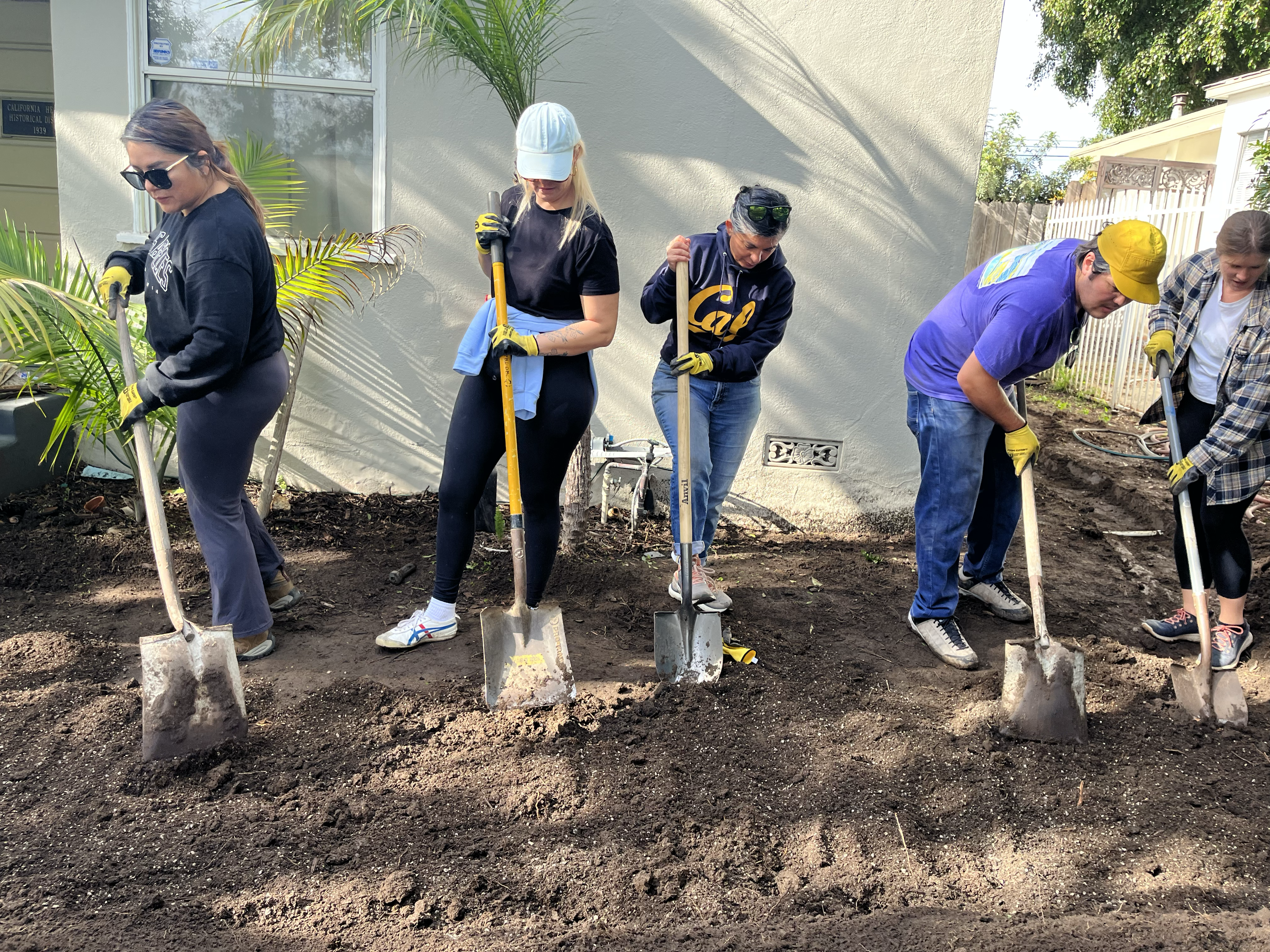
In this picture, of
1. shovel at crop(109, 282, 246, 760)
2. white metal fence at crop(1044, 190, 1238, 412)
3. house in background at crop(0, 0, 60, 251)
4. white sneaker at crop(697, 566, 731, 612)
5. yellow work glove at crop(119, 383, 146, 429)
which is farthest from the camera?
white metal fence at crop(1044, 190, 1238, 412)

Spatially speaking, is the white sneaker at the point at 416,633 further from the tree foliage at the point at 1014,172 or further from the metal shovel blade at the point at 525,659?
the tree foliage at the point at 1014,172

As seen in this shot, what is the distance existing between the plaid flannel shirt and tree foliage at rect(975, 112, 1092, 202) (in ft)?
82.6

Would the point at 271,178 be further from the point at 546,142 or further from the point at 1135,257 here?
the point at 1135,257

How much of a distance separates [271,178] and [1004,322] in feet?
12.4

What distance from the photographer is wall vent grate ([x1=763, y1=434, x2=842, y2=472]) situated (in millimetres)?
5020

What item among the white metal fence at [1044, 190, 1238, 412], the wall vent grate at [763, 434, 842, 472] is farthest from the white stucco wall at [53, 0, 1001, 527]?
the white metal fence at [1044, 190, 1238, 412]

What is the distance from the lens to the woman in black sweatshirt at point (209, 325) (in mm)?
2697

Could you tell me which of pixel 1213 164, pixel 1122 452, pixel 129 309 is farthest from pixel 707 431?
pixel 1213 164

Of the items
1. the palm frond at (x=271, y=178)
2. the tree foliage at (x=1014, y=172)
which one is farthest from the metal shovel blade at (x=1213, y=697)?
the tree foliage at (x=1014, y=172)

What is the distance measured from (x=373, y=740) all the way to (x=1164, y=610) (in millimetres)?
3832

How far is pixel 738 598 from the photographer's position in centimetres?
416

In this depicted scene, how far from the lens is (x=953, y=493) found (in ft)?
11.6

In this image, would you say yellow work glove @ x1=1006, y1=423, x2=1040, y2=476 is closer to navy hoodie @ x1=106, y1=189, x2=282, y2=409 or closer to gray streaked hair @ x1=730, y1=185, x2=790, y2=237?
gray streaked hair @ x1=730, y1=185, x2=790, y2=237

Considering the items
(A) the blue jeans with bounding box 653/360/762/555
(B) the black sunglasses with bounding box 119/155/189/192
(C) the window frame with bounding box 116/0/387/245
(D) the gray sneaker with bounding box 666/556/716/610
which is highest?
(C) the window frame with bounding box 116/0/387/245
